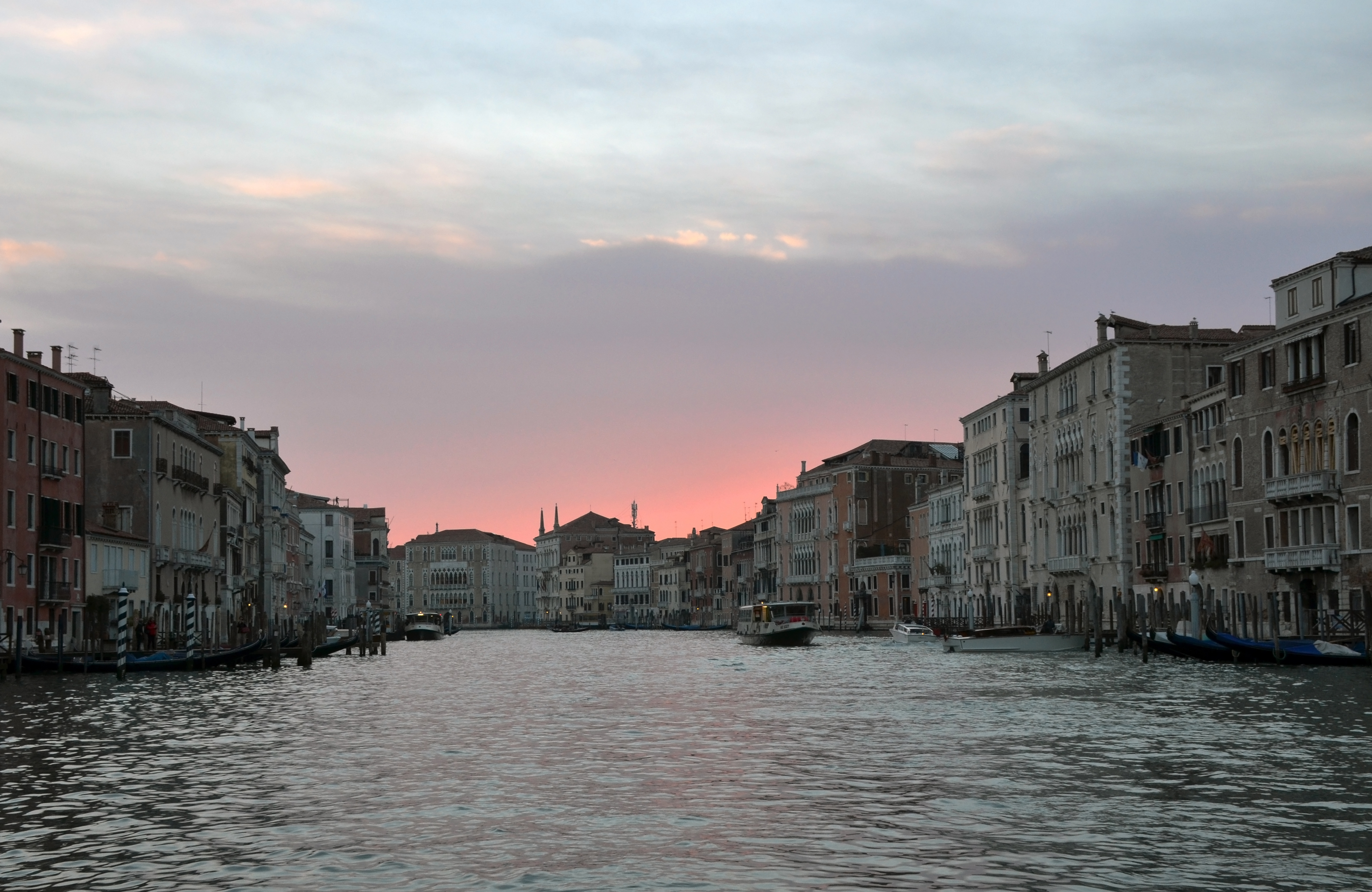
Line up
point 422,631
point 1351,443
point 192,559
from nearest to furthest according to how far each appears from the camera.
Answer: point 1351,443 → point 192,559 → point 422,631

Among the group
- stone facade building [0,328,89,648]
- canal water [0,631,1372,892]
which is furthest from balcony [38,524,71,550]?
canal water [0,631,1372,892]

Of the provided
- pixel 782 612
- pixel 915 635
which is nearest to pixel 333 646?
pixel 782 612

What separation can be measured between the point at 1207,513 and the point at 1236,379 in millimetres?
5349

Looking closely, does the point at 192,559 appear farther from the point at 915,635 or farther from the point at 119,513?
the point at 915,635

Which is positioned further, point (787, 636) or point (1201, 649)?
point (787, 636)

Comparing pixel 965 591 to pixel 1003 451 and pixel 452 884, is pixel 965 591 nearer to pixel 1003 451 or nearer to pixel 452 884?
pixel 1003 451

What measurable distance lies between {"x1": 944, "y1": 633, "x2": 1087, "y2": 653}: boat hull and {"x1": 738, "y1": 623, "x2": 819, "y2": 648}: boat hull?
16937mm

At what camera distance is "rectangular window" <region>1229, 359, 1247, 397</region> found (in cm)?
4888

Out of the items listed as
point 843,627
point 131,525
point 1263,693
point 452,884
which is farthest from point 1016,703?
point 843,627

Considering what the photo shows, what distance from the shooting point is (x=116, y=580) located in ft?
175

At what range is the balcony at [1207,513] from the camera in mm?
51406

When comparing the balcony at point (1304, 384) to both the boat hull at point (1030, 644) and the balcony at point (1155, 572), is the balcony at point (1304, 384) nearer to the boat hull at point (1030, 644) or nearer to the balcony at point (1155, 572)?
the boat hull at point (1030, 644)

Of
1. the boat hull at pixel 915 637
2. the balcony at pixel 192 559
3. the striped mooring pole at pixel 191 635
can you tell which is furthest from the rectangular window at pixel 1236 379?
the balcony at pixel 192 559

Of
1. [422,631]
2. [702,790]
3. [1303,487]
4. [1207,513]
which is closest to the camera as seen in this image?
[702,790]
